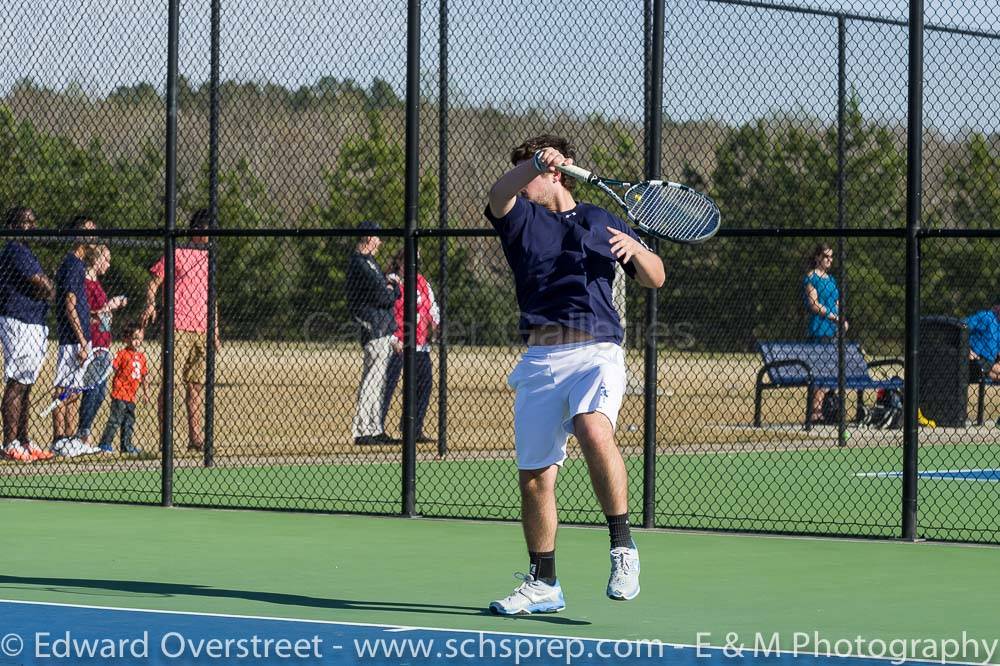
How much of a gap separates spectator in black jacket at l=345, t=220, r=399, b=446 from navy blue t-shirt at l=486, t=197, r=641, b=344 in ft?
23.7

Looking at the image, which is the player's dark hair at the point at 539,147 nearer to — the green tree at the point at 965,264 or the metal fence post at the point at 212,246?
the metal fence post at the point at 212,246

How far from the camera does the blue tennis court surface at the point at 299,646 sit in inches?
242

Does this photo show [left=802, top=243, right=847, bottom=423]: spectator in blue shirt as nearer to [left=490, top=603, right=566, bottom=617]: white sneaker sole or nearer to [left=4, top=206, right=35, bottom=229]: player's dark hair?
[left=4, top=206, right=35, bottom=229]: player's dark hair

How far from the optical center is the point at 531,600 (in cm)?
709

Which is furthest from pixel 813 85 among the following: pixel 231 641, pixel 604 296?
pixel 231 641

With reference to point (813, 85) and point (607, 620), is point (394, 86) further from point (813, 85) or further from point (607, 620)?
point (607, 620)

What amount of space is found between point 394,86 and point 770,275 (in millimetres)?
18779

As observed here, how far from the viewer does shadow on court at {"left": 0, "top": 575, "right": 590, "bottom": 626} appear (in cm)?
723

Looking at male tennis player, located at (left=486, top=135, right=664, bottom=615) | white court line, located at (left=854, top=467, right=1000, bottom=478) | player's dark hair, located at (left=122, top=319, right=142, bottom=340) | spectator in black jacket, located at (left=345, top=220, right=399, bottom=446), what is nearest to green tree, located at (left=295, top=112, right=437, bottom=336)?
spectator in black jacket, located at (left=345, top=220, right=399, bottom=446)

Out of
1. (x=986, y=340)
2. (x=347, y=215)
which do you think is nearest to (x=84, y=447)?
(x=986, y=340)

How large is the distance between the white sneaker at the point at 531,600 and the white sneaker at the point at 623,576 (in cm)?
21

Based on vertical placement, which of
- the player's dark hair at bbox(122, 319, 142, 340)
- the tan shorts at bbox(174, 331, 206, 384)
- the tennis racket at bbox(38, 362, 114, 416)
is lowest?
the tennis racket at bbox(38, 362, 114, 416)

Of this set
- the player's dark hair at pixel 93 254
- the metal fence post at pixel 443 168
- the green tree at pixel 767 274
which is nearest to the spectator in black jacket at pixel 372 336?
the metal fence post at pixel 443 168

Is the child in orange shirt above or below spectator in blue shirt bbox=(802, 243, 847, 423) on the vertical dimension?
below
